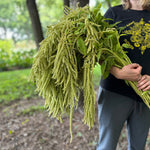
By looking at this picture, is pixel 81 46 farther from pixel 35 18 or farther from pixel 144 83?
pixel 35 18

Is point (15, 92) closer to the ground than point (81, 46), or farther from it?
closer to the ground

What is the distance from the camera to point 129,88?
115cm

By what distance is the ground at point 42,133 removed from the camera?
1.82 m

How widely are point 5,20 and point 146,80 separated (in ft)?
92.4

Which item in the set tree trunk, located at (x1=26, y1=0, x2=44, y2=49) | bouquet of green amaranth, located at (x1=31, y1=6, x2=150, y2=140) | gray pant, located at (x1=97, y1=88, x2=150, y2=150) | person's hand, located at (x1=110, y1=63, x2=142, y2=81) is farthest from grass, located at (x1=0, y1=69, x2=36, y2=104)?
person's hand, located at (x1=110, y1=63, x2=142, y2=81)

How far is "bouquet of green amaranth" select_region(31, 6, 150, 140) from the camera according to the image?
2.82 ft

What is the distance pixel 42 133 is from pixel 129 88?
1.42 m

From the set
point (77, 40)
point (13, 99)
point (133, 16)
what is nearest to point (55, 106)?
point (77, 40)

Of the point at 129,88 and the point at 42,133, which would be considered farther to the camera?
the point at 42,133

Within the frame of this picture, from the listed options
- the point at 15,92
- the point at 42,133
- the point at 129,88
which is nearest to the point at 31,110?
the point at 42,133

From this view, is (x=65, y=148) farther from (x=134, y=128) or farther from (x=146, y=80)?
(x=146, y=80)

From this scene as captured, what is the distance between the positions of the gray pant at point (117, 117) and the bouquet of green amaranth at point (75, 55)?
1.00ft

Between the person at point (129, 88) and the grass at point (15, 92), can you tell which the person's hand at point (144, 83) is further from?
the grass at point (15, 92)

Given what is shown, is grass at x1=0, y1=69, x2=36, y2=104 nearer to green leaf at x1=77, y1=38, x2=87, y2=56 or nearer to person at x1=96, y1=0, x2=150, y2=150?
person at x1=96, y1=0, x2=150, y2=150
